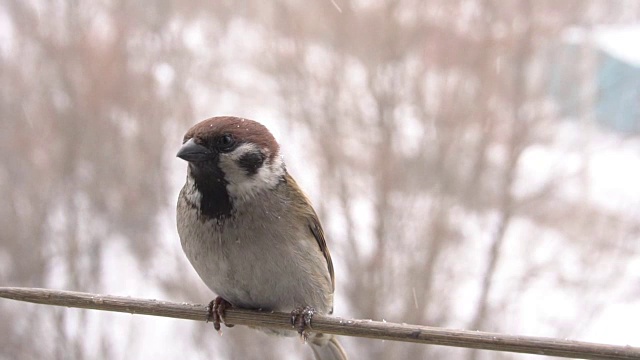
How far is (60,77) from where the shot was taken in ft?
10.3

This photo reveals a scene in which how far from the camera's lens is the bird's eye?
2.92 feet

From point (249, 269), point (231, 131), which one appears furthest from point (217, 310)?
point (231, 131)

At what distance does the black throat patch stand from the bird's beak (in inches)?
0.9

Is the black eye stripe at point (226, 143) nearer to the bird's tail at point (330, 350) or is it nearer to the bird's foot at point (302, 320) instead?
the bird's foot at point (302, 320)

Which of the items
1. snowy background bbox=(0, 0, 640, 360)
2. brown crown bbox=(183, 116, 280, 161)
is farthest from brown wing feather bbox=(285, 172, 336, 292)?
snowy background bbox=(0, 0, 640, 360)

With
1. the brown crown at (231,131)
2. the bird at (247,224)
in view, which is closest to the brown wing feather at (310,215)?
the bird at (247,224)

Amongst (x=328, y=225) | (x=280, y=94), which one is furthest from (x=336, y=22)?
(x=328, y=225)

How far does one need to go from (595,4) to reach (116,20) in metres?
2.23

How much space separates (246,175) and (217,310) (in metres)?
0.23

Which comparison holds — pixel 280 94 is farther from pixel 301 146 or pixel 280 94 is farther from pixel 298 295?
pixel 298 295

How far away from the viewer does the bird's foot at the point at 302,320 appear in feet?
3.06

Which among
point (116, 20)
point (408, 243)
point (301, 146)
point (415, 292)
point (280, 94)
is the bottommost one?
point (415, 292)

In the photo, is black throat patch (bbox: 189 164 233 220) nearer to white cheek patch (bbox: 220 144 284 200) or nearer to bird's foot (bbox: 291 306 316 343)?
white cheek patch (bbox: 220 144 284 200)

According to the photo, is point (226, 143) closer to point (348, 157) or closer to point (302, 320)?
point (302, 320)
